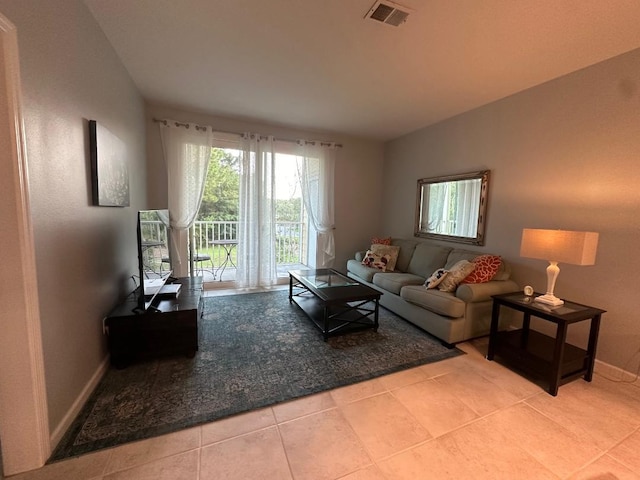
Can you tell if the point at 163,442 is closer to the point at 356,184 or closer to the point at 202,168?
the point at 202,168

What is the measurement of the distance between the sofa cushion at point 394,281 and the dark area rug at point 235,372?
0.38 m

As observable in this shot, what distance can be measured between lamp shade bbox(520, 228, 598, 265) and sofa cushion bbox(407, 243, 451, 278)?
1221 millimetres

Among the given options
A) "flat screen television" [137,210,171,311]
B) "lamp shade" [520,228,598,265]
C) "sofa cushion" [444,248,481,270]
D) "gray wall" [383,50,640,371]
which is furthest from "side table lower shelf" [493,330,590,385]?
"flat screen television" [137,210,171,311]

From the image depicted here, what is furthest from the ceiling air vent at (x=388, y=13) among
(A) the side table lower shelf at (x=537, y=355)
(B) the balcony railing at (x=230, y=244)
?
(B) the balcony railing at (x=230, y=244)

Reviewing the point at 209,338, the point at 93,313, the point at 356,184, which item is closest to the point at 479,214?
the point at 356,184

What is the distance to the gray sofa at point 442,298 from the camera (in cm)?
245

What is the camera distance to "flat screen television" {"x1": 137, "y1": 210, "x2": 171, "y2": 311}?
6.42ft

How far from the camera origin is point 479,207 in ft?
10.4

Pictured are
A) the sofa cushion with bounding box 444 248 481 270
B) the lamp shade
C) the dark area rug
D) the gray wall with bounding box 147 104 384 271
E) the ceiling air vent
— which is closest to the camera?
the dark area rug

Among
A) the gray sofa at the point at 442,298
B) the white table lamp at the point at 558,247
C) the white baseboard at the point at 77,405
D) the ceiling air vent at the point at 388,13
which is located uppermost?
the ceiling air vent at the point at 388,13

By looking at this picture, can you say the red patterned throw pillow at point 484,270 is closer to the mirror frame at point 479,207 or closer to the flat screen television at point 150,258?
the mirror frame at point 479,207

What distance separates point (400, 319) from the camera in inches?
122

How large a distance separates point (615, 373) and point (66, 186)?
407 cm

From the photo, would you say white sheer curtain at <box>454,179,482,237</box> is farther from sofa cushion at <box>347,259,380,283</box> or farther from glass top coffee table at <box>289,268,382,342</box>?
glass top coffee table at <box>289,268,382,342</box>
